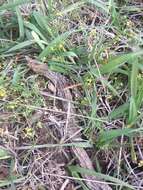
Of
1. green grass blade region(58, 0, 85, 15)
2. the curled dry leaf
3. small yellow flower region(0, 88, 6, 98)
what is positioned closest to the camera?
the curled dry leaf

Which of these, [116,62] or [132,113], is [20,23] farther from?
[132,113]

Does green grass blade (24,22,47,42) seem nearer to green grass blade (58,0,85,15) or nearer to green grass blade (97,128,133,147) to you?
green grass blade (58,0,85,15)

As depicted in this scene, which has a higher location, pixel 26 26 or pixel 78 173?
pixel 26 26

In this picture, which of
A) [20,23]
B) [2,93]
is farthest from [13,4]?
[2,93]

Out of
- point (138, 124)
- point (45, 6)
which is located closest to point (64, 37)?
point (45, 6)

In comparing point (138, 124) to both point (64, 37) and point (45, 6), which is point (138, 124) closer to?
point (64, 37)

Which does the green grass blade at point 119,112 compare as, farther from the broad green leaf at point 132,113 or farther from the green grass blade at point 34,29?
the green grass blade at point 34,29

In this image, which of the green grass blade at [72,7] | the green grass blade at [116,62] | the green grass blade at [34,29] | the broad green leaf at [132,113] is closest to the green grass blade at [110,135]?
the broad green leaf at [132,113]

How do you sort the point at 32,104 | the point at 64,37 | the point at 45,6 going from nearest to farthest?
the point at 32,104, the point at 64,37, the point at 45,6

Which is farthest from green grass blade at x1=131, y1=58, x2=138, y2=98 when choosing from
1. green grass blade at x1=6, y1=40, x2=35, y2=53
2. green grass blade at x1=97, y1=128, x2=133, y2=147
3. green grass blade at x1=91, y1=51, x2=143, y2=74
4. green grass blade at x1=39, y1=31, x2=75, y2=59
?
green grass blade at x1=6, y1=40, x2=35, y2=53

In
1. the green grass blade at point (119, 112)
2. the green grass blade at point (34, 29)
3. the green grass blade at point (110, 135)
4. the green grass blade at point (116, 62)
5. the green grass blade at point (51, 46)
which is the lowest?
the green grass blade at point (110, 135)

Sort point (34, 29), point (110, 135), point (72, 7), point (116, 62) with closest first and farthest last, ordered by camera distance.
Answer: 1. point (110, 135)
2. point (116, 62)
3. point (34, 29)
4. point (72, 7)
